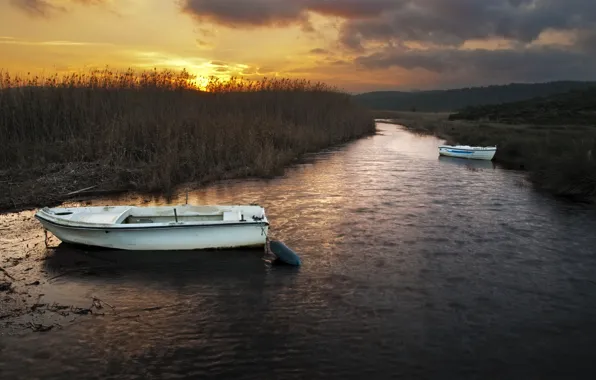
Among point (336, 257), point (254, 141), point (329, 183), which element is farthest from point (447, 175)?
point (336, 257)

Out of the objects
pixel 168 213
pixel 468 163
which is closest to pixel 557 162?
pixel 468 163

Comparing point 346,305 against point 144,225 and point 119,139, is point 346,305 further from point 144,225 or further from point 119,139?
point 119,139

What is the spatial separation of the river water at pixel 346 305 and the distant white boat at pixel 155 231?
214mm

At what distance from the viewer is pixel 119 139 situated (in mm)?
15828

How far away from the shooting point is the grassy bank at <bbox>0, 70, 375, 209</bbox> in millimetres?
13969

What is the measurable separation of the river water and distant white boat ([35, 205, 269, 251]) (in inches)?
8.4

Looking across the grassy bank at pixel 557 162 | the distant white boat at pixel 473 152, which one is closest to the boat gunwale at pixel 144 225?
the grassy bank at pixel 557 162

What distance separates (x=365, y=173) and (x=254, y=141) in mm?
4658

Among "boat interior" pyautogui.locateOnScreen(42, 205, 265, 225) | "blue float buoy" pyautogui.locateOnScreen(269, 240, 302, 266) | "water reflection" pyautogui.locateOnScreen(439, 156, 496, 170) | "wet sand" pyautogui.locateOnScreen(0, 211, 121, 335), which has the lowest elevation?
"wet sand" pyautogui.locateOnScreen(0, 211, 121, 335)

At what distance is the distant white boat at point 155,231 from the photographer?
827cm

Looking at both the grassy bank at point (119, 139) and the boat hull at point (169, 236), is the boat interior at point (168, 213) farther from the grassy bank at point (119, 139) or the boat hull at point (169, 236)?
the grassy bank at point (119, 139)

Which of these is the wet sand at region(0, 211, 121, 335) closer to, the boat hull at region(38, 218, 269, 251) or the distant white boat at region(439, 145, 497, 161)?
the boat hull at region(38, 218, 269, 251)

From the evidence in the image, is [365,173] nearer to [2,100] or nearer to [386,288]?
[386,288]

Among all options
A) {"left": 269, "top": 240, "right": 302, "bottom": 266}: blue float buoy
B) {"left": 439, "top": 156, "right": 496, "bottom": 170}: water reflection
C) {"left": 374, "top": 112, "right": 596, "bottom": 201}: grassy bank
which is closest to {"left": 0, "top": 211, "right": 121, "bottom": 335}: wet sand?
{"left": 269, "top": 240, "right": 302, "bottom": 266}: blue float buoy
